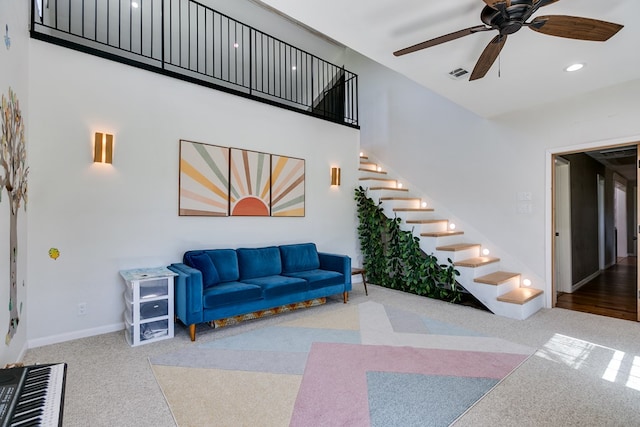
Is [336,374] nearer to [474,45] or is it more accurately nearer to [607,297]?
[474,45]

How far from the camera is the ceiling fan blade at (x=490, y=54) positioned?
2.37m

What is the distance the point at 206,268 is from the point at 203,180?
1116 millimetres

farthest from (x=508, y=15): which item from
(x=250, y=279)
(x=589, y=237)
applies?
(x=589, y=237)

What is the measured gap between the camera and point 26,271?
2.86 m

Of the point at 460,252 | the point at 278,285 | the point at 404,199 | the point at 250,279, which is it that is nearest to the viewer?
the point at 278,285

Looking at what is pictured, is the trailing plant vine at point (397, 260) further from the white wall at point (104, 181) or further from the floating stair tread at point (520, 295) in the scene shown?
the white wall at point (104, 181)

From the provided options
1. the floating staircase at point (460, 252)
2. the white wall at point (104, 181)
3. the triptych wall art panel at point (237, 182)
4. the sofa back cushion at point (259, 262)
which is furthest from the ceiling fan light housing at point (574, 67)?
the sofa back cushion at point (259, 262)

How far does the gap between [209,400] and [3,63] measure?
103 inches

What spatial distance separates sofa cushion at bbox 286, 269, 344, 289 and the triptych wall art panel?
0.98 meters

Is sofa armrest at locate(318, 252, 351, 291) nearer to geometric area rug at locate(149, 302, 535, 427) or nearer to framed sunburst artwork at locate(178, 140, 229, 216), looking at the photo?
geometric area rug at locate(149, 302, 535, 427)

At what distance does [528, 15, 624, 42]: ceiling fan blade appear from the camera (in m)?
2.09

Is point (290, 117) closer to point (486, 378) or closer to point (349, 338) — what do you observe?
point (349, 338)

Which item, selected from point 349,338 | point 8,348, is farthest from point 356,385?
point 8,348

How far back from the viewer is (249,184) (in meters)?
4.39
